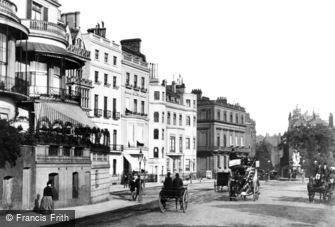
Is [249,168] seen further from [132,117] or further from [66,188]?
[132,117]

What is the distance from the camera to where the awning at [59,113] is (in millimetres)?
29109

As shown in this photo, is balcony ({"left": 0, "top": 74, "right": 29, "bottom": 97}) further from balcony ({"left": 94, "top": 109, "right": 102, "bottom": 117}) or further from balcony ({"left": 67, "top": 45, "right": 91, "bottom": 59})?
balcony ({"left": 94, "top": 109, "right": 102, "bottom": 117})

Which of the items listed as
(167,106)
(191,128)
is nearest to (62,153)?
(167,106)

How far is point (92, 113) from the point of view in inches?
2095

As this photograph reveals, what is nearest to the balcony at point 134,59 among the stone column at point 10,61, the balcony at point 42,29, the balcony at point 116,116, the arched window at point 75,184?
the balcony at point 116,116

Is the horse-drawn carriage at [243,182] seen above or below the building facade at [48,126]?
below

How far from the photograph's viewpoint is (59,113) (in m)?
30.1

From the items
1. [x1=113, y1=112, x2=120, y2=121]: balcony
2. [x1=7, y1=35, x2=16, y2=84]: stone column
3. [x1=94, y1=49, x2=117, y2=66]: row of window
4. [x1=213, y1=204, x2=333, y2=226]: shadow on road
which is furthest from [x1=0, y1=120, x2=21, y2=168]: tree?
[x1=113, y1=112, x2=120, y2=121]: balcony

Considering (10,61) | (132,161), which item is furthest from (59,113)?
(132,161)

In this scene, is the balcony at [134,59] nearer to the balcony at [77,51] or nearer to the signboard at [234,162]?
the balcony at [77,51]

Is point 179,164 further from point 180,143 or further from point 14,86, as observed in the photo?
point 14,86

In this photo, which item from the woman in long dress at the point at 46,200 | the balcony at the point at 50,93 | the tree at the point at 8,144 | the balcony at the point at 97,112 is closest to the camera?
the tree at the point at 8,144

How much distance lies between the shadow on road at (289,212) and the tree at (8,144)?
10.9m

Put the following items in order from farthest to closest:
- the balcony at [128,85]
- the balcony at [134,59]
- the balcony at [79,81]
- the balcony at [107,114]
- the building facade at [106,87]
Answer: the balcony at [134,59], the balcony at [128,85], the balcony at [107,114], the building facade at [106,87], the balcony at [79,81]
